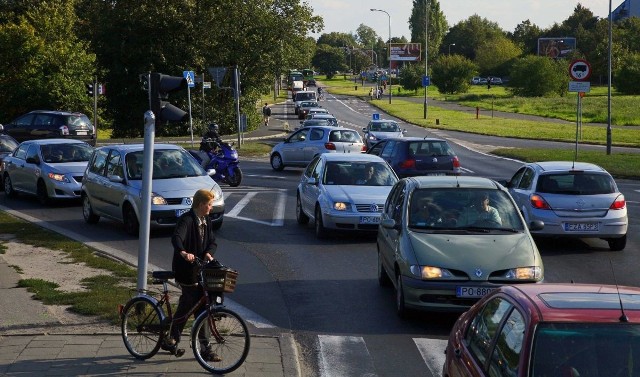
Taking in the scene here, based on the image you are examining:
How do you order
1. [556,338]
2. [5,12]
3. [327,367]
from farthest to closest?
[5,12] < [327,367] < [556,338]

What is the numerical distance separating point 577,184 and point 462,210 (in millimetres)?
5068

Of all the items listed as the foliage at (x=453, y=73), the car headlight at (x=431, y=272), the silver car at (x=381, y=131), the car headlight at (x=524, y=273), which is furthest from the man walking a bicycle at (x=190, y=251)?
the foliage at (x=453, y=73)

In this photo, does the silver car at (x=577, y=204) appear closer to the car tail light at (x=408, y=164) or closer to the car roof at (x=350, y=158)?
the car roof at (x=350, y=158)

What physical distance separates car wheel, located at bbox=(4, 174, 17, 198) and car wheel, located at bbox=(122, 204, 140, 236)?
27.0 feet

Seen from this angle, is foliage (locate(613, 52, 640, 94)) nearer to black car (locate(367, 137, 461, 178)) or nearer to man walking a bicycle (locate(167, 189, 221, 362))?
black car (locate(367, 137, 461, 178))

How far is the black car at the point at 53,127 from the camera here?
3744 cm

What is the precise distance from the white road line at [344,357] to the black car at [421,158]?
51.7ft

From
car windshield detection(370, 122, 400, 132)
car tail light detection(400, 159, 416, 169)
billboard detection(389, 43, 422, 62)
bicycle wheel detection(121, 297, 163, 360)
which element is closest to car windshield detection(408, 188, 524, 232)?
bicycle wheel detection(121, 297, 163, 360)

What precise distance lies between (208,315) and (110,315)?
2469 millimetres

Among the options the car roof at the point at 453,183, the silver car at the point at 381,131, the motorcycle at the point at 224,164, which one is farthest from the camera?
the silver car at the point at 381,131

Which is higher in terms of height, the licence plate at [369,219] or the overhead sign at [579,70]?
the overhead sign at [579,70]

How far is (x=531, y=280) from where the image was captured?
1062 centimetres

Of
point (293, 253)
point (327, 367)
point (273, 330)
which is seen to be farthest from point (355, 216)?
point (327, 367)

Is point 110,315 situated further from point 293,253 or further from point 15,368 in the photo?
point 293,253
